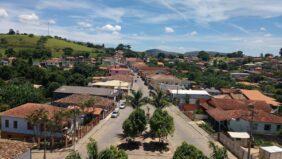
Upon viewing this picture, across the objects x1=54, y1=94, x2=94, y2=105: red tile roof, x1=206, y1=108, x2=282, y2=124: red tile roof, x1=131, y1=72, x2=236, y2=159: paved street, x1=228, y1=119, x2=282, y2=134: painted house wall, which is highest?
x1=54, y1=94, x2=94, y2=105: red tile roof

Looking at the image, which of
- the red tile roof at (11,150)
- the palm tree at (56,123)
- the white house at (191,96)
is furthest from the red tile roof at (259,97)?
the red tile roof at (11,150)

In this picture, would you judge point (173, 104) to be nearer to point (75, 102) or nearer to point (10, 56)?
point (75, 102)

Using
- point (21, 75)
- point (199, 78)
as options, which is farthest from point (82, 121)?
point (199, 78)

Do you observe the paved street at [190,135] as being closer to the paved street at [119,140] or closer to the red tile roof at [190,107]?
the paved street at [119,140]

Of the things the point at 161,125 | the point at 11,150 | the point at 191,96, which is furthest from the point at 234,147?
the point at 191,96

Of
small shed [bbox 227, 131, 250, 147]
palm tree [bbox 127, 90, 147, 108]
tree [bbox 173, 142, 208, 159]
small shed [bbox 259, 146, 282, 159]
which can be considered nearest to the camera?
tree [bbox 173, 142, 208, 159]

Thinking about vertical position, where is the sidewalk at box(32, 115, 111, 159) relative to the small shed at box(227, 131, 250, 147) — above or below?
below

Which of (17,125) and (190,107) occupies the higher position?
(17,125)

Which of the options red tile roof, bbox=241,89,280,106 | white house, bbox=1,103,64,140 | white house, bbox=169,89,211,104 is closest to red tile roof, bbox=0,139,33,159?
white house, bbox=1,103,64,140

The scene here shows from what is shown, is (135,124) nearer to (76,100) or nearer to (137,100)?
(137,100)

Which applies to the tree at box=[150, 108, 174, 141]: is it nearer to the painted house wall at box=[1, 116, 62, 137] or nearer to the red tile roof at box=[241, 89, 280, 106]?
the painted house wall at box=[1, 116, 62, 137]

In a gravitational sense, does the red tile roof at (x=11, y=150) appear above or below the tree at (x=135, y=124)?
below
